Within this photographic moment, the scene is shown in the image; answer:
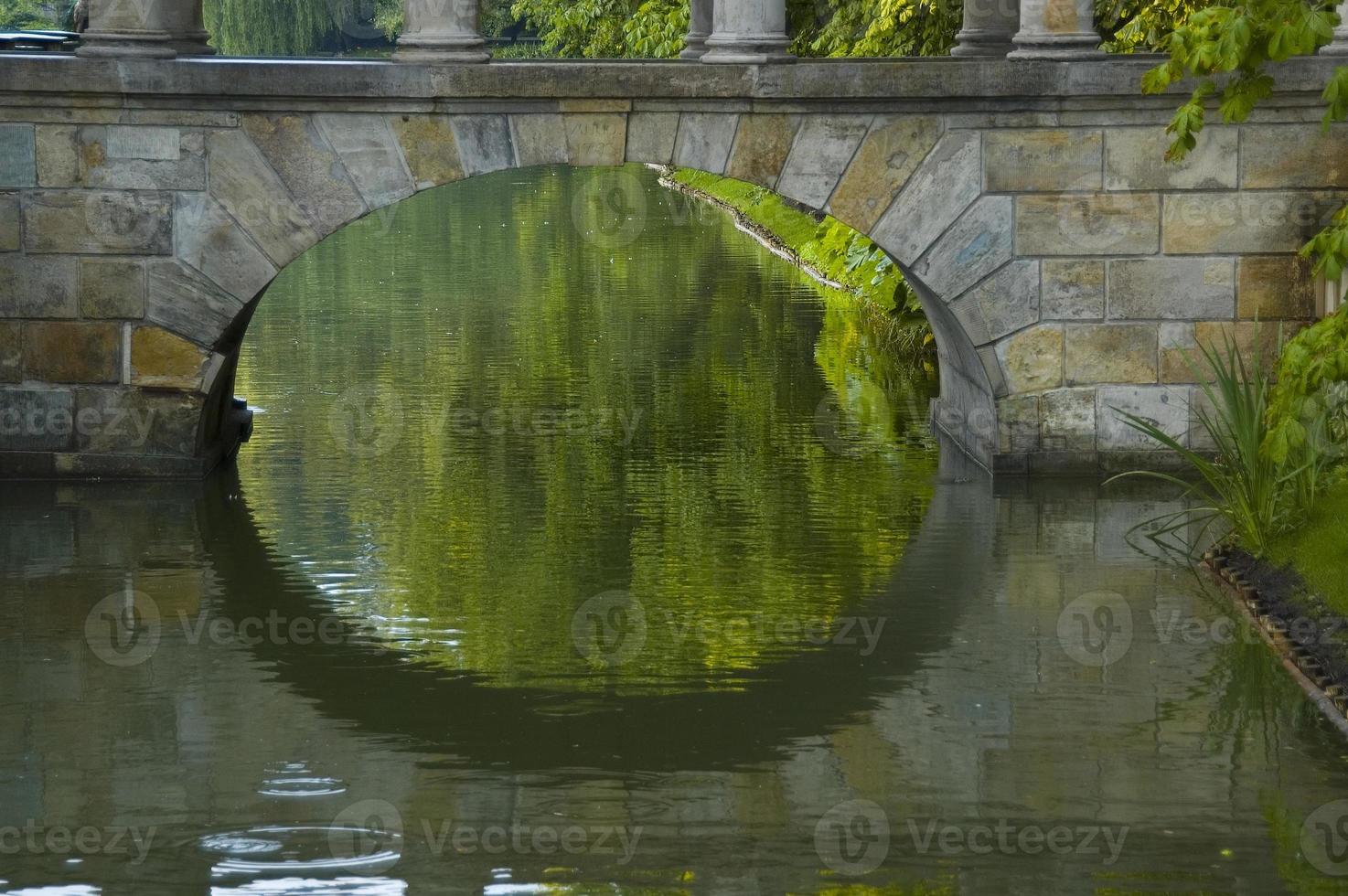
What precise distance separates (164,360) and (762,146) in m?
3.70

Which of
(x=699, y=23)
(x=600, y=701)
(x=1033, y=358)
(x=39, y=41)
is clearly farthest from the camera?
(x=699, y=23)

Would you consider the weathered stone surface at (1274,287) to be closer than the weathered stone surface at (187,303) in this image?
No

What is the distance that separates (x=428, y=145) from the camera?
40.4 feet

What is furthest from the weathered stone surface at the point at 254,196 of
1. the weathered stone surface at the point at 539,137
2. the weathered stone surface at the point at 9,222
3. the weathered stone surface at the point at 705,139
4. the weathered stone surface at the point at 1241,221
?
the weathered stone surface at the point at 1241,221

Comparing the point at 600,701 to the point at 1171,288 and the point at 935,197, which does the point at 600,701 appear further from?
the point at 1171,288

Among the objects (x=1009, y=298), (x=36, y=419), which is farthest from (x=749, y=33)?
(x=36, y=419)

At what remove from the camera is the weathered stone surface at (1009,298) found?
1263cm

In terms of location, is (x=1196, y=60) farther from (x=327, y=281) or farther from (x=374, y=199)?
(x=327, y=281)

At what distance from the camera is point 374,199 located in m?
12.4

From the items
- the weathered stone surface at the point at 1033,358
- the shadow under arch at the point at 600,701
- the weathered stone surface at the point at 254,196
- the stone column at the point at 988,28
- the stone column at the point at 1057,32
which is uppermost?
the stone column at the point at 988,28

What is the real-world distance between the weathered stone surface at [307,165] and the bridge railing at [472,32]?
0.67 meters

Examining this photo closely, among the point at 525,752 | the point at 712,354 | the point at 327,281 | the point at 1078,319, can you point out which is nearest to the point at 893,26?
the point at 712,354

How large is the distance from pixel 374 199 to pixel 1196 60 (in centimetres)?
475

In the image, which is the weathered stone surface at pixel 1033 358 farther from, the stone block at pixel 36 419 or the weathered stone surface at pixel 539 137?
the stone block at pixel 36 419
